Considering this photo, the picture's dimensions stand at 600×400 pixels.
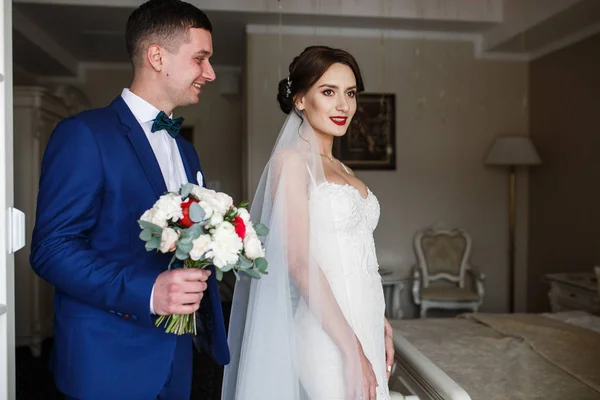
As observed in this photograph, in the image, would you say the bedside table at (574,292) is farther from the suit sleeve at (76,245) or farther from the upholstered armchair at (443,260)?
the suit sleeve at (76,245)

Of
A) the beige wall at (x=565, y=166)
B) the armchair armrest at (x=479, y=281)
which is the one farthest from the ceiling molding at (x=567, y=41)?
the armchair armrest at (x=479, y=281)

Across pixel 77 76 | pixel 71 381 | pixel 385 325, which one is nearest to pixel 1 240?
pixel 71 381

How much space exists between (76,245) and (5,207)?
222mm

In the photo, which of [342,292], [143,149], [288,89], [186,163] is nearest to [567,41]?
[288,89]

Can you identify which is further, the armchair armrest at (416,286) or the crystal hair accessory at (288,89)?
the armchair armrest at (416,286)

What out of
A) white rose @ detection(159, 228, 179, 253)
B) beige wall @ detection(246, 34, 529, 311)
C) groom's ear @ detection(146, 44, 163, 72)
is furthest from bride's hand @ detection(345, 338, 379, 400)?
beige wall @ detection(246, 34, 529, 311)

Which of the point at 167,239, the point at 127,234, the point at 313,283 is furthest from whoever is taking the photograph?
the point at 313,283

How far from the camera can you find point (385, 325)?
203cm

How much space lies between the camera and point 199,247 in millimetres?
1244

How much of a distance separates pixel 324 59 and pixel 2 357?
136 centimetres

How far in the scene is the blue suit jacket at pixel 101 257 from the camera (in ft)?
4.35

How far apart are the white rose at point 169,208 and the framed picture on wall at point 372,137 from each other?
4.46 m

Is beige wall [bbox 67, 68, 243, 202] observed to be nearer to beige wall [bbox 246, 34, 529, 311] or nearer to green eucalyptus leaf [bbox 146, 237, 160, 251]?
beige wall [bbox 246, 34, 529, 311]

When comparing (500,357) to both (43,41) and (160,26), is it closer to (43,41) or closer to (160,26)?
(160,26)
